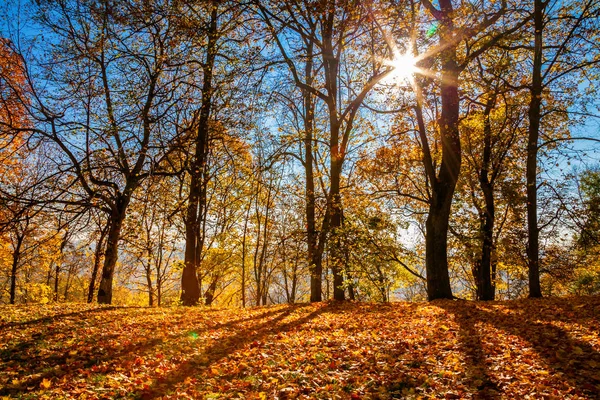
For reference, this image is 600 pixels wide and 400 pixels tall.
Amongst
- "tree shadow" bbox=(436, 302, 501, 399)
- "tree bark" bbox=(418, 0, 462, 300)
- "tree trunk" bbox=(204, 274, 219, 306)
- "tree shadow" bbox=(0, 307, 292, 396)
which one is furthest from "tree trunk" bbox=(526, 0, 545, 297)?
"tree trunk" bbox=(204, 274, 219, 306)

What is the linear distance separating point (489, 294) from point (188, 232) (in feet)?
44.1

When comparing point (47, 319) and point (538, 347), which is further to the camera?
point (47, 319)

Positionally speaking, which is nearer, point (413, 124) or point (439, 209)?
point (439, 209)

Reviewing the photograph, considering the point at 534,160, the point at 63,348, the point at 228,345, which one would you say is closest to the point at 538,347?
the point at 228,345

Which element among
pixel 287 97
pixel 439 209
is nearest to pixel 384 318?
pixel 439 209

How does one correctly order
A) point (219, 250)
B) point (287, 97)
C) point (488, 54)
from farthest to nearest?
1. point (219, 250)
2. point (488, 54)
3. point (287, 97)

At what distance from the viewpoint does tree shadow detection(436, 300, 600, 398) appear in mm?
4215

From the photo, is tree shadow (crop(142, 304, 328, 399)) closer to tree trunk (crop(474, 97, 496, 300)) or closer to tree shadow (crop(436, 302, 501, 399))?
tree shadow (crop(436, 302, 501, 399))

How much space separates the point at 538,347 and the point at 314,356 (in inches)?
128

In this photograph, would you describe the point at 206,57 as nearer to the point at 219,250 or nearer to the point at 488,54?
the point at 488,54

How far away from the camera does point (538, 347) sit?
213 inches

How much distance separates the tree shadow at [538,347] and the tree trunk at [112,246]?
36.9 feet

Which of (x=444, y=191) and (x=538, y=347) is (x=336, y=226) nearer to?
(x=444, y=191)

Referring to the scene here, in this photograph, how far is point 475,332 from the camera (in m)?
6.53
